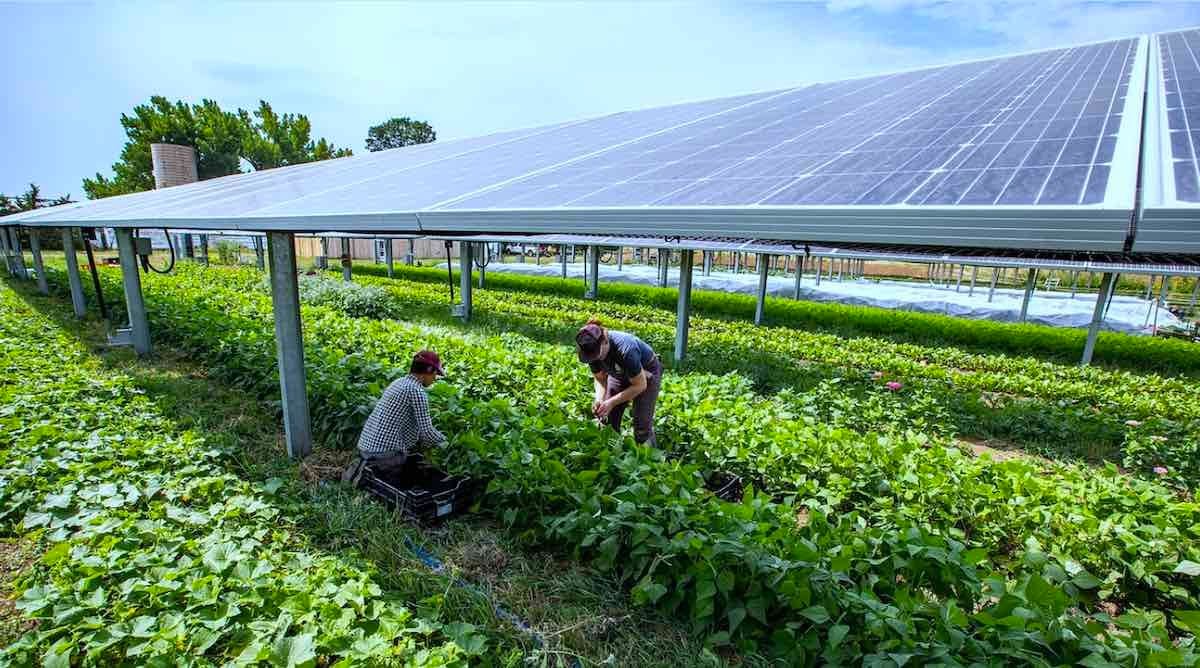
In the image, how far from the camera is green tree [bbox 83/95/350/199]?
37.2 metres

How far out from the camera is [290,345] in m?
4.81

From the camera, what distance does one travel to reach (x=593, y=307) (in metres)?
15.2

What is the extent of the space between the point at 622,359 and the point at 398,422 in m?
1.77

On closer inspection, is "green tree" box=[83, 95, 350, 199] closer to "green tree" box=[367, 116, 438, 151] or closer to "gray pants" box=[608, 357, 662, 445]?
"green tree" box=[367, 116, 438, 151]

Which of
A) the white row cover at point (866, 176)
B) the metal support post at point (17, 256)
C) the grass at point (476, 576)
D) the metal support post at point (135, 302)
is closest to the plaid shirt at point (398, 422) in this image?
the grass at point (476, 576)

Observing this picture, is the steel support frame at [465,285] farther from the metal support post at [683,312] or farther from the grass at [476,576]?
the grass at [476,576]

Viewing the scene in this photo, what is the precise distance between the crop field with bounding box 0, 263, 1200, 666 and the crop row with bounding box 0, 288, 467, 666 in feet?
0.06

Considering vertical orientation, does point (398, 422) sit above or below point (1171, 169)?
below

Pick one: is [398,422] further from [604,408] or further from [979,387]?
[979,387]

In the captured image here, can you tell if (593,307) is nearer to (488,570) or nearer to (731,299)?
(731,299)

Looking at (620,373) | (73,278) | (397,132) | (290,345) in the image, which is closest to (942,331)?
(620,373)

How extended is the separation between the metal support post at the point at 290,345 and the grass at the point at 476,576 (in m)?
0.22

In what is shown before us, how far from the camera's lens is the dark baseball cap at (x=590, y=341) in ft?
13.2

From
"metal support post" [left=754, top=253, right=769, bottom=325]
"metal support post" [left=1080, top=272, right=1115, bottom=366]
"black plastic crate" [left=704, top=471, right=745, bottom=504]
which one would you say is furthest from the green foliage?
"metal support post" [left=1080, top=272, right=1115, bottom=366]
